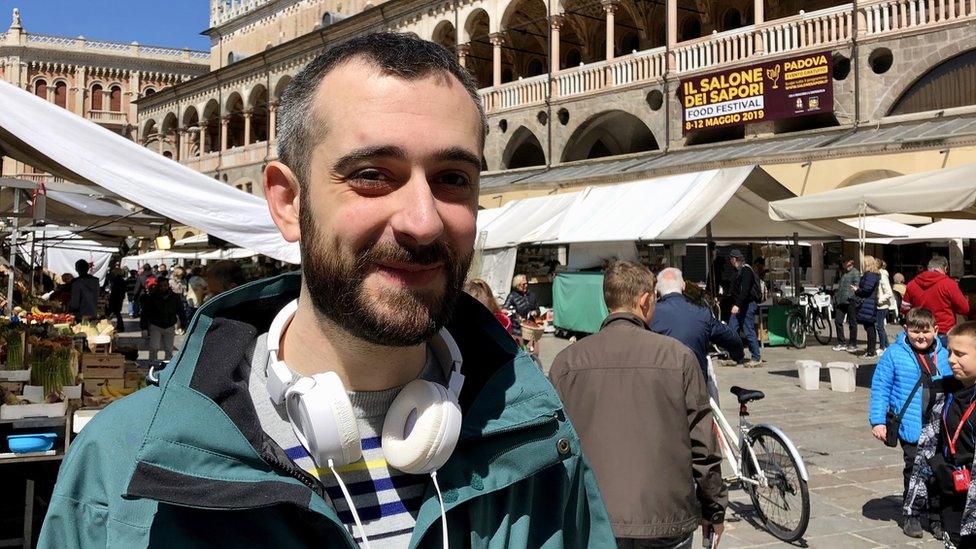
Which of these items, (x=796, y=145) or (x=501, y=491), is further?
(x=796, y=145)

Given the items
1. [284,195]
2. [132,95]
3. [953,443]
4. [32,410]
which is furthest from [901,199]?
[132,95]

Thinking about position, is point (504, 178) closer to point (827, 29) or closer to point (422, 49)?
point (827, 29)

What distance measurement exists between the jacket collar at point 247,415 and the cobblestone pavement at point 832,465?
4289 mm

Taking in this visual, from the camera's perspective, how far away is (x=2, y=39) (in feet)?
190

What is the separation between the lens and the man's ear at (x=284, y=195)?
50.3 inches

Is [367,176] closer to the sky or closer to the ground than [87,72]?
closer to the ground

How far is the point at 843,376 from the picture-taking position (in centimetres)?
1005

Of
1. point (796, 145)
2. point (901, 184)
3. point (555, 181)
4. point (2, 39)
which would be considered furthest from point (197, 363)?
point (2, 39)

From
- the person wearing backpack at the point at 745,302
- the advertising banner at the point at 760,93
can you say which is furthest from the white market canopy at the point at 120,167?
the advertising banner at the point at 760,93

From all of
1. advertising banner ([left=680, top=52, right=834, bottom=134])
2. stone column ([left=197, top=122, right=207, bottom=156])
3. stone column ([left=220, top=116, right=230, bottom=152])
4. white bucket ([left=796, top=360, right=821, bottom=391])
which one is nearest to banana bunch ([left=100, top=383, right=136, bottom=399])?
white bucket ([left=796, top=360, right=821, bottom=391])

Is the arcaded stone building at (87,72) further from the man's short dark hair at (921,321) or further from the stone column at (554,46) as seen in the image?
the man's short dark hair at (921,321)

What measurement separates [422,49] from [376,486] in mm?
692

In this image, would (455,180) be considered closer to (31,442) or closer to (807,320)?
(31,442)

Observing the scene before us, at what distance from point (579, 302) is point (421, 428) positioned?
1469 cm
